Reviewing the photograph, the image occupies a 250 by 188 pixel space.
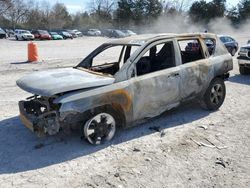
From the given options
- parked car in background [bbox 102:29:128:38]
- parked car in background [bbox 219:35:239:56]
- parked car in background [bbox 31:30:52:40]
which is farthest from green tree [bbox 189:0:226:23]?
parked car in background [bbox 219:35:239:56]

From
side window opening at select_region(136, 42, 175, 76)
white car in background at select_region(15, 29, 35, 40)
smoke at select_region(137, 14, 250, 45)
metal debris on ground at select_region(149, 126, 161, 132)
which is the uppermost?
smoke at select_region(137, 14, 250, 45)

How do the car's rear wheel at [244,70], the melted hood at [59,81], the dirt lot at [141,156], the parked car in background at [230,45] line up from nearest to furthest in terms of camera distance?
the dirt lot at [141,156]
the melted hood at [59,81]
the car's rear wheel at [244,70]
the parked car in background at [230,45]

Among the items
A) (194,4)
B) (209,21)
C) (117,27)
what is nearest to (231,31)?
(209,21)

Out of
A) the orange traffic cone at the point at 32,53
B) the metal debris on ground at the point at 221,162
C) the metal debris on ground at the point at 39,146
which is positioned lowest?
the metal debris on ground at the point at 221,162

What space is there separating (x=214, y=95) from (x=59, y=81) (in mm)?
3529

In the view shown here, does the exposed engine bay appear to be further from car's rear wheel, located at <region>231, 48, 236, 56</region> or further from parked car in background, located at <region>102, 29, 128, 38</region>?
parked car in background, located at <region>102, 29, 128, 38</region>

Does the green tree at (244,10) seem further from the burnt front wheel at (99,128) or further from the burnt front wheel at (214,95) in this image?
the burnt front wheel at (99,128)

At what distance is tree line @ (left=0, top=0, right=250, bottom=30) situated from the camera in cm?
6831

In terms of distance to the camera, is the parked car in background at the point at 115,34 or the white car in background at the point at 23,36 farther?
the parked car in background at the point at 115,34

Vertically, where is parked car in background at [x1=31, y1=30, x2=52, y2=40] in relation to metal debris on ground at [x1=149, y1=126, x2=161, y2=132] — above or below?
above

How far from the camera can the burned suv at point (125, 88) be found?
4660 millimetres

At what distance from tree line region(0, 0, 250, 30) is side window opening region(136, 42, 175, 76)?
216 feet

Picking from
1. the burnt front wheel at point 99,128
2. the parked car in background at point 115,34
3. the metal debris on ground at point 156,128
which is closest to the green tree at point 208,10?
the parked car in background at point 115,34

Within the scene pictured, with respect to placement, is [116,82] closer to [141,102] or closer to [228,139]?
[141,102]
